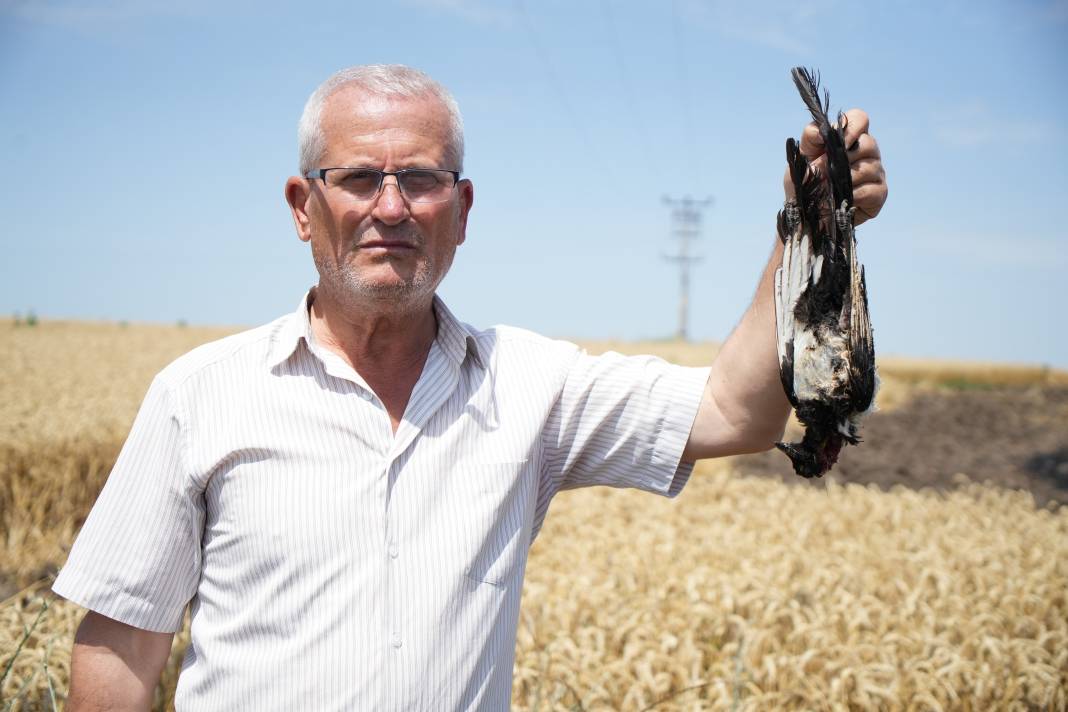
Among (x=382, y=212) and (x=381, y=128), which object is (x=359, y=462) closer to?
(x=382, y=212)

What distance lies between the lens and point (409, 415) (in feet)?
7.83

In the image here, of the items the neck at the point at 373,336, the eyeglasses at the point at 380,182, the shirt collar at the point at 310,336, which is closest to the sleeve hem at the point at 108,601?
the shirt collar at the point at 310,336

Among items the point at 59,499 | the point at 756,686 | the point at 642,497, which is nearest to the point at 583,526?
the point at 642,497

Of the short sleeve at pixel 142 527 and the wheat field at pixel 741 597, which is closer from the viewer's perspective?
the short sleeve at pixel 142 527

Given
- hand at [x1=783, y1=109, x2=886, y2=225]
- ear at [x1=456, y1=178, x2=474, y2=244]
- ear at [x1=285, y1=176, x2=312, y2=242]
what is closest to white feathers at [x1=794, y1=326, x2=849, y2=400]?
hand at [x1=783, y1=109, x2=886, y2=225]

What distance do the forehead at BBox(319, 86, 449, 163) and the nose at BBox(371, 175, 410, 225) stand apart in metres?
0.07

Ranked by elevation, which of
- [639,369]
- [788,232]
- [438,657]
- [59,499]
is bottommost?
[59,499]

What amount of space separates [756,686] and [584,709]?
1153 mm

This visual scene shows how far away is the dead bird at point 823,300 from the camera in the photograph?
6.49ft

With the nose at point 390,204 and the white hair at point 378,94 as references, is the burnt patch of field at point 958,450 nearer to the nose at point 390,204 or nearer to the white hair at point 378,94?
the white hair at point 378,94

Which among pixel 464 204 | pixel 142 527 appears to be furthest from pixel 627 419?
pixel 142 527

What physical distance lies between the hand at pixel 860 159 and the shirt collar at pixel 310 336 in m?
0.97

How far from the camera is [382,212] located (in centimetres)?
235

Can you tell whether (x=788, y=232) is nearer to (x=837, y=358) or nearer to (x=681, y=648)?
(x=837, y=358)
